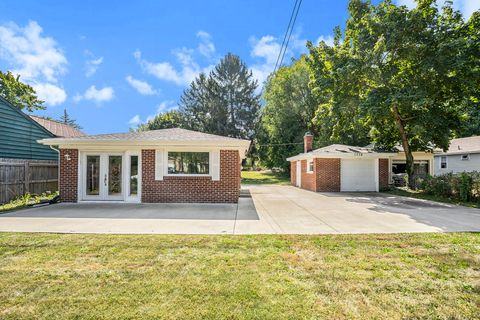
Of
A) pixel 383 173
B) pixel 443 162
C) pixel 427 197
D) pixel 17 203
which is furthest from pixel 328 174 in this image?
pixel 443 162

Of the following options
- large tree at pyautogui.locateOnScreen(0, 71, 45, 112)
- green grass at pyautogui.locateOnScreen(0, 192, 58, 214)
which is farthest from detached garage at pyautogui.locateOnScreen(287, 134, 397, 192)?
large tree at pyautogui.locateOnScreen(0, 71, 45, 112)

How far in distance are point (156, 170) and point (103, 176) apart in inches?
86.0

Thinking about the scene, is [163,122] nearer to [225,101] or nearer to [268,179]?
[225,101]

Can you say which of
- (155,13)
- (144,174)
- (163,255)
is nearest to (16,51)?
(155,13)

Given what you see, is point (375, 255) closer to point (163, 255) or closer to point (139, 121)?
point (163, 255)

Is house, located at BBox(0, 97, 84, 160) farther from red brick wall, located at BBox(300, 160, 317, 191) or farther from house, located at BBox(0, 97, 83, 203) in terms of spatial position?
red brick wall, located at BBox(300, 160, 317, 191)

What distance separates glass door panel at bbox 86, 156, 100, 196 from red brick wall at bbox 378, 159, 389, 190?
1583cm

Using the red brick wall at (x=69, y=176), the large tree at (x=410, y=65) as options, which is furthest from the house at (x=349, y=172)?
the red brick wall at (x=69, y=176)

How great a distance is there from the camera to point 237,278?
3.48m

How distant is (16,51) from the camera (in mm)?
16688

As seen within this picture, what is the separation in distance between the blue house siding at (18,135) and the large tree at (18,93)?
16763 mm

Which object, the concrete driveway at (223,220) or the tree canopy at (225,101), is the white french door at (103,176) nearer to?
the concrete driveway at (223,220)

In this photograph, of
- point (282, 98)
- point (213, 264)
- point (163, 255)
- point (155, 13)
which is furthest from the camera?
point (282, 98)

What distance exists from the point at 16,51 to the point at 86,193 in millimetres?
13055
